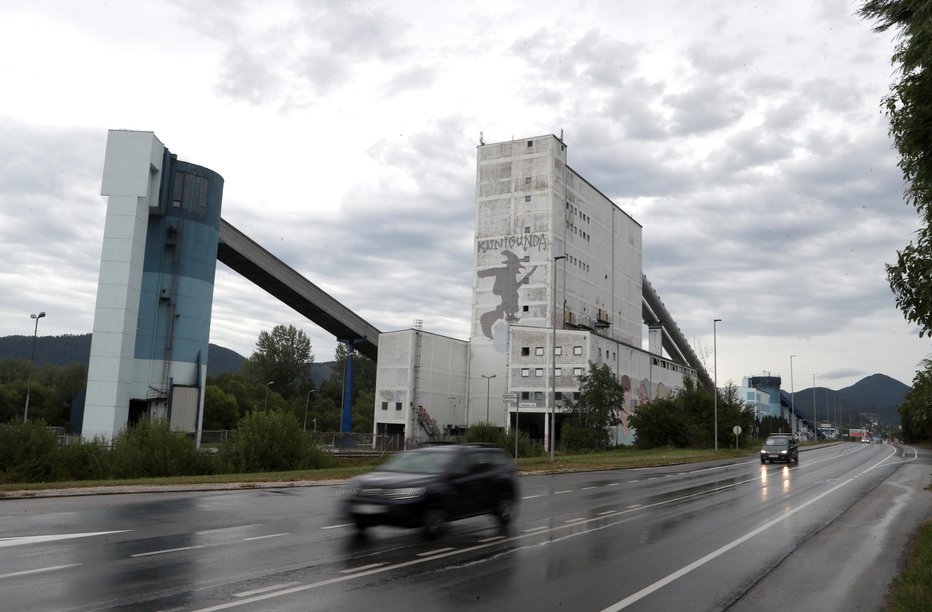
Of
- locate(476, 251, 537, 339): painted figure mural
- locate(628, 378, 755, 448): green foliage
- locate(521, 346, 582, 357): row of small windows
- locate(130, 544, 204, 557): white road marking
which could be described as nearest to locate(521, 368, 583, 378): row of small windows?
locate(521, 346, 582, 357): row of small windows

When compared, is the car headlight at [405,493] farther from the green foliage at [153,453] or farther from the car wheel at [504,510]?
the green foliage at [153,453]

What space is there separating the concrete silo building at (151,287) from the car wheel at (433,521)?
42739 mm

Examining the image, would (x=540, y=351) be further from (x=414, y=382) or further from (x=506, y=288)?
(x=414, y=382)

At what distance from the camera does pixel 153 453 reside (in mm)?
27203

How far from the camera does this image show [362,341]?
3113 inches

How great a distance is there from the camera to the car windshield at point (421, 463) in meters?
13.5

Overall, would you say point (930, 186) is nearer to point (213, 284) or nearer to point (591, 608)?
point (591, 608)

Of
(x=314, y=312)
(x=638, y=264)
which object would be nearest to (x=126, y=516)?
(x=314, y=312)

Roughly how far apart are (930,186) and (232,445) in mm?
27953

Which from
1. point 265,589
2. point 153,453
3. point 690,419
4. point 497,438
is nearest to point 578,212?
point 690,419

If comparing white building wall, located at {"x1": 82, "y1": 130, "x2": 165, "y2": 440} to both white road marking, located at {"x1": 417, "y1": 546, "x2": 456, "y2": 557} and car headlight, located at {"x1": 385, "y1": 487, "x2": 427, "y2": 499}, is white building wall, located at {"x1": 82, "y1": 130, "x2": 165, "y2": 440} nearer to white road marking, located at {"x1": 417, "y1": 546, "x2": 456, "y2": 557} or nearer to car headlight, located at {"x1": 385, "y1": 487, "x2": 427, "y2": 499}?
car headlight, located at {"x1": 385, "y1": 487, "x2": 427, "y2": 499}

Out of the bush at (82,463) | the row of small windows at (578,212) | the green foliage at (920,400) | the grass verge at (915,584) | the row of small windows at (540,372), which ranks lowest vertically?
the bush at (82,463)

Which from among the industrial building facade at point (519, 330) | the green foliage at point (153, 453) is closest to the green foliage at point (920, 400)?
the green foliage at point (153, 453)

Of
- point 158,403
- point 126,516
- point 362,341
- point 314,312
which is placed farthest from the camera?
point 362,341
